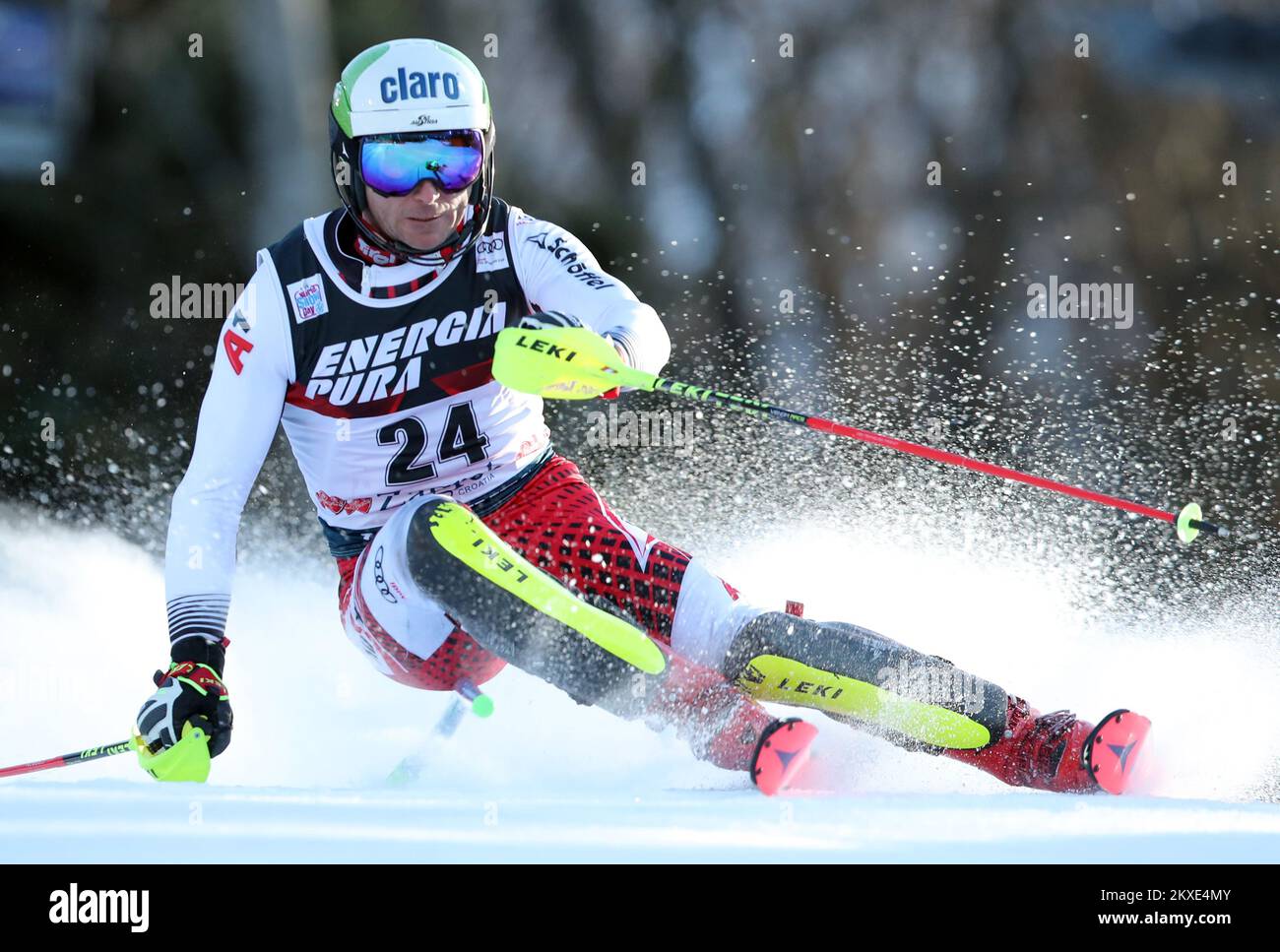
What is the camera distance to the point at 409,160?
4.04 m

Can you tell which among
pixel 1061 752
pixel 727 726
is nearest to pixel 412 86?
pixel 727 726

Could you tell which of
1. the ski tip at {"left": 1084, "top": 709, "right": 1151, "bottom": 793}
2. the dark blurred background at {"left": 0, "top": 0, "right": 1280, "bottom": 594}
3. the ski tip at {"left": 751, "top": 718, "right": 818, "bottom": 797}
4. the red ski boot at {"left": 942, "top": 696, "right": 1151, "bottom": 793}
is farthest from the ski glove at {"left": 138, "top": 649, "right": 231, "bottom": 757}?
the dark blurred background at {"left": 0, "top": 0, "right": 1280, "bottom": 594}

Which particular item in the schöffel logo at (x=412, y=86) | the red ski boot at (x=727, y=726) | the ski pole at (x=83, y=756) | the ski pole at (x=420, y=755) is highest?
the schöffel logo at (x=412, y=86)

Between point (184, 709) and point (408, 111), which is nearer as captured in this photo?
point (184, 709)

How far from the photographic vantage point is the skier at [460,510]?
3.76m

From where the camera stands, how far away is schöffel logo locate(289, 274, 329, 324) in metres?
4.09

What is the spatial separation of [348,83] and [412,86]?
161 millimetres

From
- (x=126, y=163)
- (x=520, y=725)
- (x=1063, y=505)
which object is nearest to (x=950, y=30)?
(x=126, y=163)

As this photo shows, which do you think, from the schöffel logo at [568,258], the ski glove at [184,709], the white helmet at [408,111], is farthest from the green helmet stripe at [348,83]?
the ski glove at [184,709]

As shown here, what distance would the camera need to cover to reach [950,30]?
17.3 m

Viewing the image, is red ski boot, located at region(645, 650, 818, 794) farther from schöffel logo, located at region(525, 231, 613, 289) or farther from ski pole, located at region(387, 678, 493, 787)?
schöffel logo, located at region(525, 231, 613, 289)

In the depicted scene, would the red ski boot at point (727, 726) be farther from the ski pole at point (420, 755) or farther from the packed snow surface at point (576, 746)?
the ski pole at point (420, 755)

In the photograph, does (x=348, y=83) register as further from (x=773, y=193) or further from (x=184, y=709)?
(x=773, y=193)
